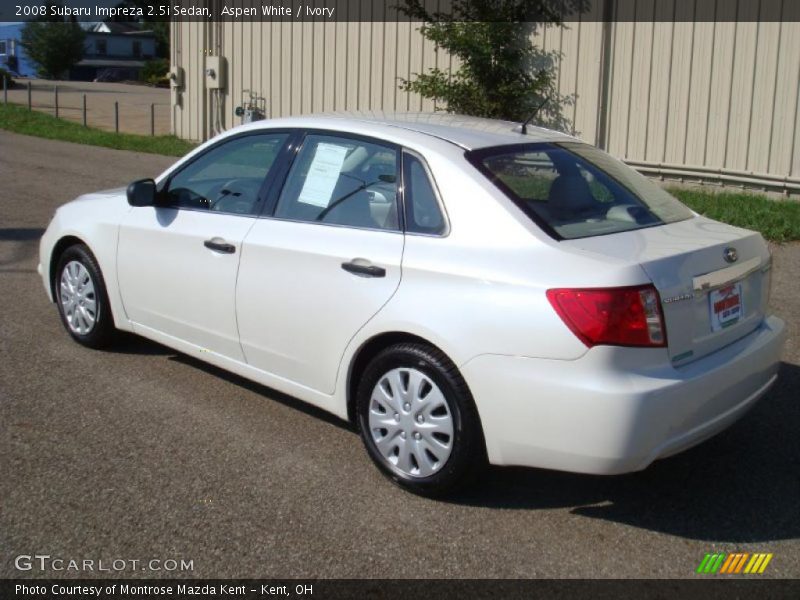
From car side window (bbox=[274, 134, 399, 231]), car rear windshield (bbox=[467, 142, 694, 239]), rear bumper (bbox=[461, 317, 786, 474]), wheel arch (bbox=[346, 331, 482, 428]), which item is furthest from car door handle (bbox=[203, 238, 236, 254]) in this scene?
rear bumper (bbox=[461, 317, 786, 474])

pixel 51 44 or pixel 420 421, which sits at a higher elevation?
pixel 51 44

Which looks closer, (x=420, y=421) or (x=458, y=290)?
(x=458, y=290)

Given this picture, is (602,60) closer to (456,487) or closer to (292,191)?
(292,191)

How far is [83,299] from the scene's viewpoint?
624cm

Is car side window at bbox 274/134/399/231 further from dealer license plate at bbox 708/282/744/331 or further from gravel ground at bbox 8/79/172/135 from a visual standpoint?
gravel ground at bbox 8/79/172/135

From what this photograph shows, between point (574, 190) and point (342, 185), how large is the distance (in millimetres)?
1109

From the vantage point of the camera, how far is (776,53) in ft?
41.5

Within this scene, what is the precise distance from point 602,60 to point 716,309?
36.0ft

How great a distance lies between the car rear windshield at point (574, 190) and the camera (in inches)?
172

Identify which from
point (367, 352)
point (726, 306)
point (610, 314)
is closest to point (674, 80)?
point (726, 306)

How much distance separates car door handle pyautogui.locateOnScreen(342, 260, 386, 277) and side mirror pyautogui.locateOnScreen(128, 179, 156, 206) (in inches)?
64.4

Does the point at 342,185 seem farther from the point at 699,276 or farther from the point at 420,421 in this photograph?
the point at 699,276

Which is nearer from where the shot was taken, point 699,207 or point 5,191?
point 699,207
